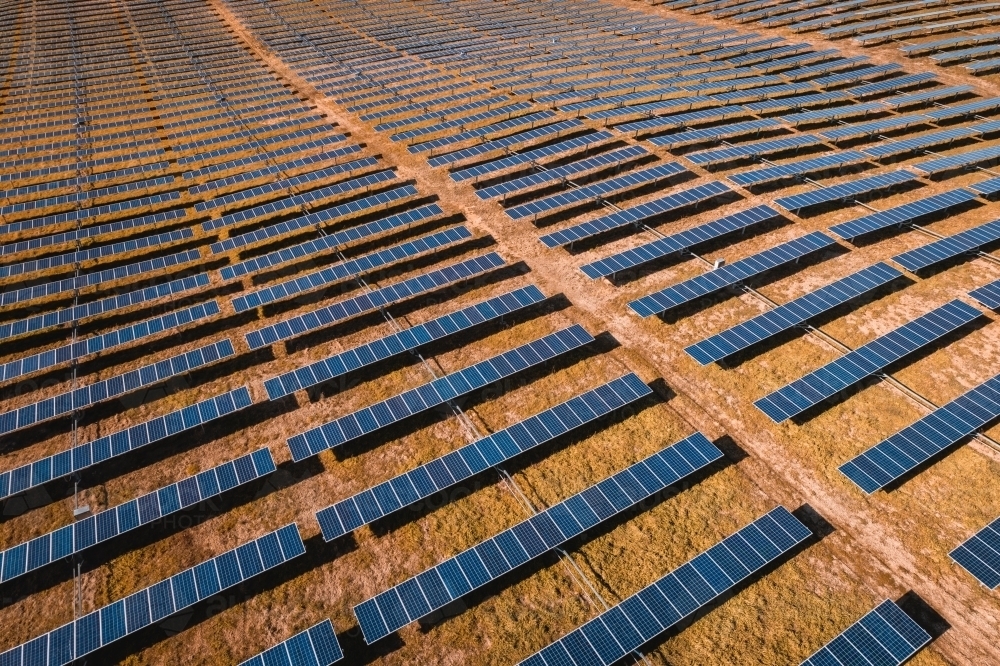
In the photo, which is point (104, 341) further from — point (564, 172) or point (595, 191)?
point (564, 172)

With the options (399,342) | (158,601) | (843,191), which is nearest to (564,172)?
(843,191)

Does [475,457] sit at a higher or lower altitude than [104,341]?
higher

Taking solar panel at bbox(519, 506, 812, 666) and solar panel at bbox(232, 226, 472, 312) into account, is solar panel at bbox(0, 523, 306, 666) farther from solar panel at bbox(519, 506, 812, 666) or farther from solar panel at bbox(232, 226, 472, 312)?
solar panel at bbox(232, 226, 472, 312)

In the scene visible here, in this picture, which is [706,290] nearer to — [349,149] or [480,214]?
[480,214]

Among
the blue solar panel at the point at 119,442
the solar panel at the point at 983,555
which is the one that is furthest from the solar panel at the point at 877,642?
the blue solar panel at the point at 119,442

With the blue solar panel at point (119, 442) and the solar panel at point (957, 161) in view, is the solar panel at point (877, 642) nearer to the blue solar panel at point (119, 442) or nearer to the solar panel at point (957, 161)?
the blue solar panel at point (119, 442)

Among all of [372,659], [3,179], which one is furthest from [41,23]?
[372,659]

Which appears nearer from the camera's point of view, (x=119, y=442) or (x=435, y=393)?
(x=119, y=442)
